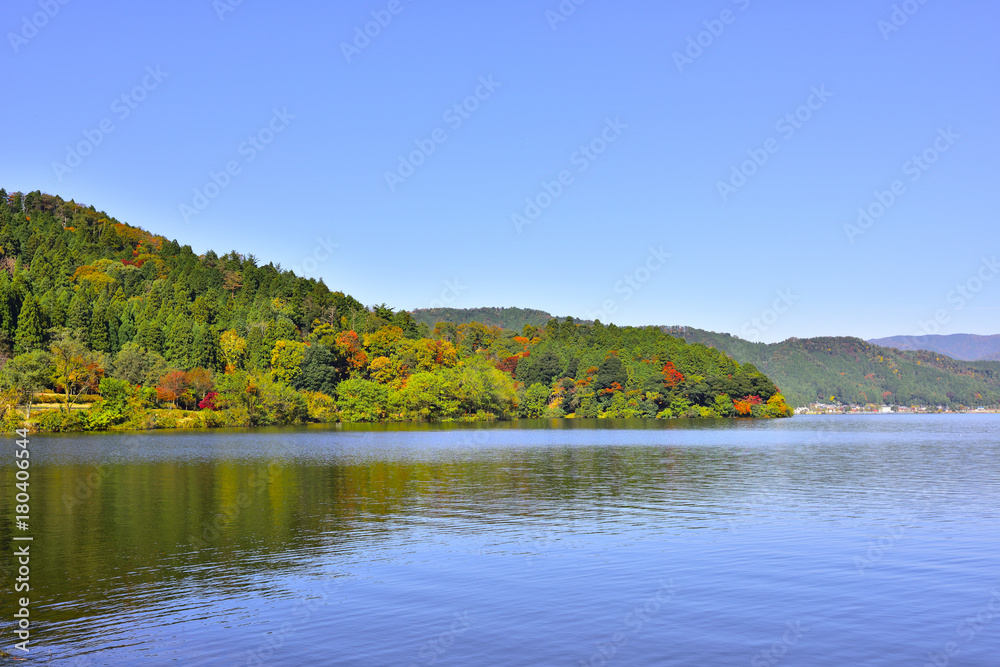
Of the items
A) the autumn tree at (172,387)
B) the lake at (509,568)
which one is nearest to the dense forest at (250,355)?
the autumn tree at (172,387)

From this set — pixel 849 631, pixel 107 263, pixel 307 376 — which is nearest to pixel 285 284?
pixel 107 263

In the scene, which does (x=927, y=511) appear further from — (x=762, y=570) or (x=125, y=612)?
(x=125, y=612)

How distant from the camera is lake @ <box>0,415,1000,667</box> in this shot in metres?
14.7

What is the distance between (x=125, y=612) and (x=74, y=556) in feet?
22.7

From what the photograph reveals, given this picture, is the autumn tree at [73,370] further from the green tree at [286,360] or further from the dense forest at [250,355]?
the green tree at [286,360]

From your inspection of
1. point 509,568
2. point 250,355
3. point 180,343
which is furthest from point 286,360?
point 509,568

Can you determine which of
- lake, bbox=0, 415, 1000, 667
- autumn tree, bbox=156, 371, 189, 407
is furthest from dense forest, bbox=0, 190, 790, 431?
lake, bbox=0, 415, 1000, 667

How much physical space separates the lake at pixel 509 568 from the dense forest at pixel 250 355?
60.5 metres

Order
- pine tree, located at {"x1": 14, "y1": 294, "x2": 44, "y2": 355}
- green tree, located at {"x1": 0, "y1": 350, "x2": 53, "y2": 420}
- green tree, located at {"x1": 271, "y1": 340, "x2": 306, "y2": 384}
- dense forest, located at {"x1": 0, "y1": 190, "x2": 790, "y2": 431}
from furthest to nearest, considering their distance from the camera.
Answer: green tree, located at {"x1": 271, "y1": 340, "x2": 306, "y2": 384} < pine tree, located at {"x1": 14, "y1": 294, "x2": 44, "y2": 355} < dense forest, located at {"x1": 0, "y1": 190, "x2": 790, "y2": 431} < green tree, located at {"x1": 0, "y1": 350, "x2": 53, "y2": 420}

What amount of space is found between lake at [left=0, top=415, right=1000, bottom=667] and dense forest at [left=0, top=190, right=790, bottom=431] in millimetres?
60470

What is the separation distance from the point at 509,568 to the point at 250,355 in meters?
113

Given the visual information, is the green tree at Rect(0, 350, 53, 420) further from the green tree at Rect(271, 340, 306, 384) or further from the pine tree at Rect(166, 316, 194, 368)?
the green tree at Rect(271, 340, 306, 384)

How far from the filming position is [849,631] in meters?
15.5

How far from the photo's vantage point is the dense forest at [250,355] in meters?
97.9
